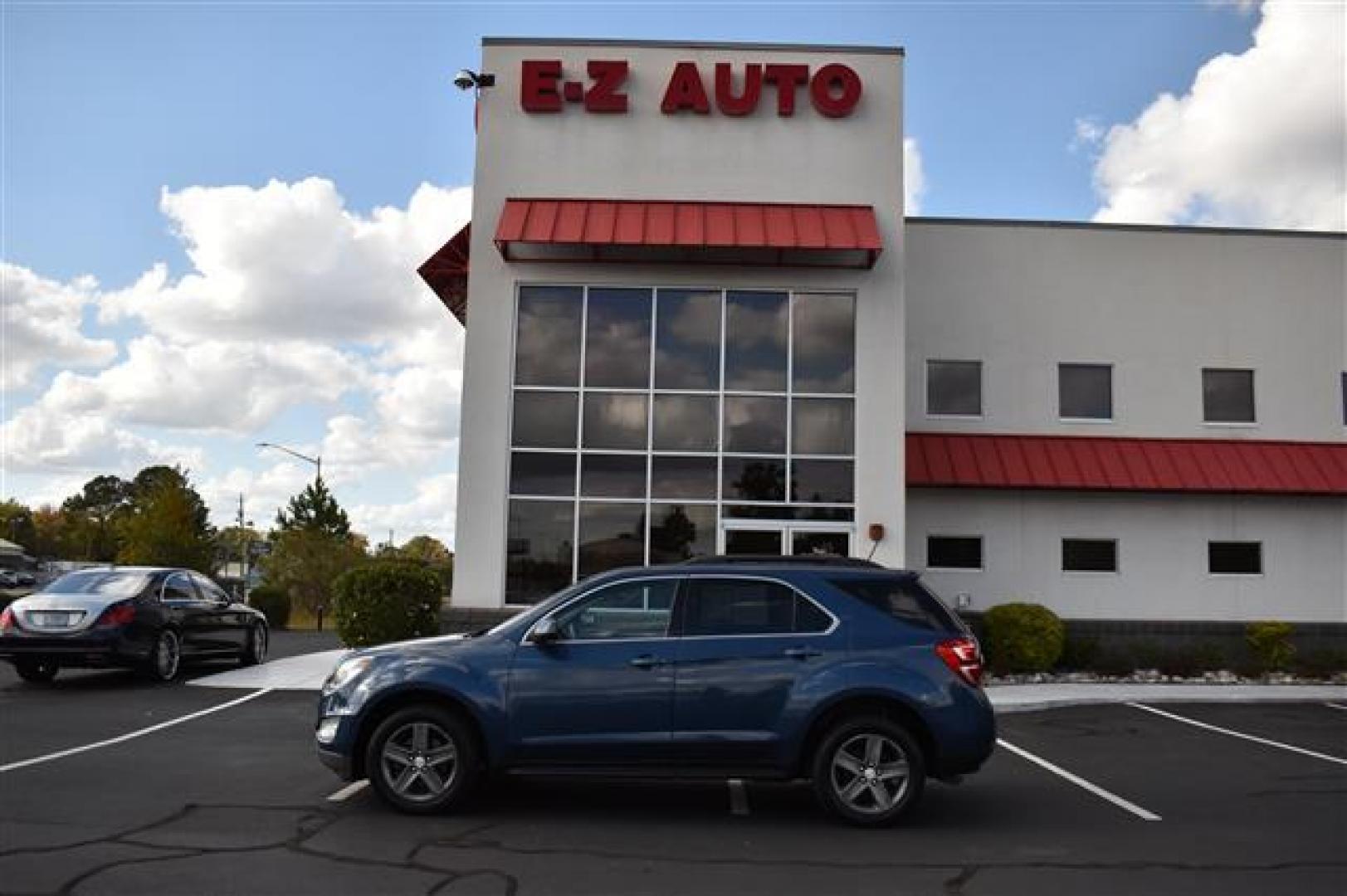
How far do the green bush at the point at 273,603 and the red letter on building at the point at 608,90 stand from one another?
19.2 m

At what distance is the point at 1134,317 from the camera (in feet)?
66.9

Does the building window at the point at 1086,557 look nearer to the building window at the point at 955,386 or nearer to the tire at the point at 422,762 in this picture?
the building window at the point at 955,386

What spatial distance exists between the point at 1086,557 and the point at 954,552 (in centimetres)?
228

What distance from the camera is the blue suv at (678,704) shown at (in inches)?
286

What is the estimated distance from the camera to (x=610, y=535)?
16766 millimetres

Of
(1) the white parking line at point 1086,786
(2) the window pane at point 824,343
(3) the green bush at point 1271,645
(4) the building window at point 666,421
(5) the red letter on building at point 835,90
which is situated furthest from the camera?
(3) the green bush at point 1271,645

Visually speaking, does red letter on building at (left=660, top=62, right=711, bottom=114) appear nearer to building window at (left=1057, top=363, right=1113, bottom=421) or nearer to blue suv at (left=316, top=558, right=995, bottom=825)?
building window at (left=1057, top=363, right=1113, bottom=421)

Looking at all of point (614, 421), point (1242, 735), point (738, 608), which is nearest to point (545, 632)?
point (738, 608)

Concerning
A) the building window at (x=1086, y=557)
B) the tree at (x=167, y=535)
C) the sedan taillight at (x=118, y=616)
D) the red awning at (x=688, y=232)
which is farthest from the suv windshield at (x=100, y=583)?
the tree at (x=167, y=535)

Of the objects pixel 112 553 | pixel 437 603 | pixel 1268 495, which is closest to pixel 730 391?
pixel 437 603

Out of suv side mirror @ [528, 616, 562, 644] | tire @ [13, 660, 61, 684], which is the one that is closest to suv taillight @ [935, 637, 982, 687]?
suv side mirror @ [528, 616, 562, 644]

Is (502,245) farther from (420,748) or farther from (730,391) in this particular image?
(420,748)

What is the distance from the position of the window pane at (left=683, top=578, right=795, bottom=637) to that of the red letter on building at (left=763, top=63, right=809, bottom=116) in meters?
11.8

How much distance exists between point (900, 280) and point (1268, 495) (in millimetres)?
7807
